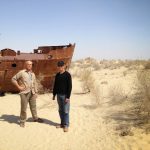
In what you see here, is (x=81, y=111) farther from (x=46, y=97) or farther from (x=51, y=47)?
(x=51, y=47)

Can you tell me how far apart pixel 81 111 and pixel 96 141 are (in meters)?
3.00

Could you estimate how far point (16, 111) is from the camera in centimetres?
991

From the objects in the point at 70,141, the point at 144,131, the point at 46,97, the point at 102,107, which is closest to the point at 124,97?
the point at 102,107

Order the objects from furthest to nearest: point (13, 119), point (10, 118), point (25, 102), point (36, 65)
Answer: point (36, 65) → point (10, 118) → point (13, 119) → point (25, 102)

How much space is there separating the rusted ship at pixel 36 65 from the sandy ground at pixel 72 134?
2648 millimetres

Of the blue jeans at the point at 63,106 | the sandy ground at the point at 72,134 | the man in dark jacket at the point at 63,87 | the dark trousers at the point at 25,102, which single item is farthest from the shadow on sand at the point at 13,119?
the man in dark jacket at the point at 63,87

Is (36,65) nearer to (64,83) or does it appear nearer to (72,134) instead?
(64,83)

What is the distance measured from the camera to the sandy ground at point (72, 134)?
6.46 metres

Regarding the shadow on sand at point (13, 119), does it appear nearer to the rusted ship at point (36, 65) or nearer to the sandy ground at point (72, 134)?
the sandy ground at point (72, 134)

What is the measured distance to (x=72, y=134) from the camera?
7.27 metres

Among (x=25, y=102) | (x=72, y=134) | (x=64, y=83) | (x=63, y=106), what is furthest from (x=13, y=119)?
(x=64, y=83)

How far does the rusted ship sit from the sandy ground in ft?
8.69

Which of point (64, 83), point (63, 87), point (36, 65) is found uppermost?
point (36, 65)

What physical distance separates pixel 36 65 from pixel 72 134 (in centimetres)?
607
